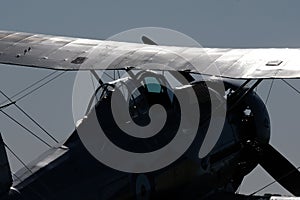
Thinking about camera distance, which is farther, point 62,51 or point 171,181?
point 62,51

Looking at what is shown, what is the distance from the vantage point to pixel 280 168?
15.8 metres

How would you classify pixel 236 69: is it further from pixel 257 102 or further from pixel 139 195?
pixel 257 102

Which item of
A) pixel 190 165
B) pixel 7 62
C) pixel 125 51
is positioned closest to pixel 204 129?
pixel 190 165

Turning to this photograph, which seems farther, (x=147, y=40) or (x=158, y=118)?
(x=147, y=40)

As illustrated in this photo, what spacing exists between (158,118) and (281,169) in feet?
12.5

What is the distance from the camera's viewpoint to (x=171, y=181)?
492 inches

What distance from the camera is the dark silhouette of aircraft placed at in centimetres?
1119

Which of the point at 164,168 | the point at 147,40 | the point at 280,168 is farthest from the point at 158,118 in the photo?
the point at 147,40

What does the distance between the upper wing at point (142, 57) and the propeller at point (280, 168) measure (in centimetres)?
305

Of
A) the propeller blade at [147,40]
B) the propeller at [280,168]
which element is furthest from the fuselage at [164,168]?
the propeller blade at [147,40]

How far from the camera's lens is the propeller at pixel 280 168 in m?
15.5

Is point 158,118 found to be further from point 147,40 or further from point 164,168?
point 147,40

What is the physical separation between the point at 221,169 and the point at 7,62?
368 centimetres

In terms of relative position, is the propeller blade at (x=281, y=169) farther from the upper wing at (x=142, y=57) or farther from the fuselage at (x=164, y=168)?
the upper wing at (x=142, y=57)
